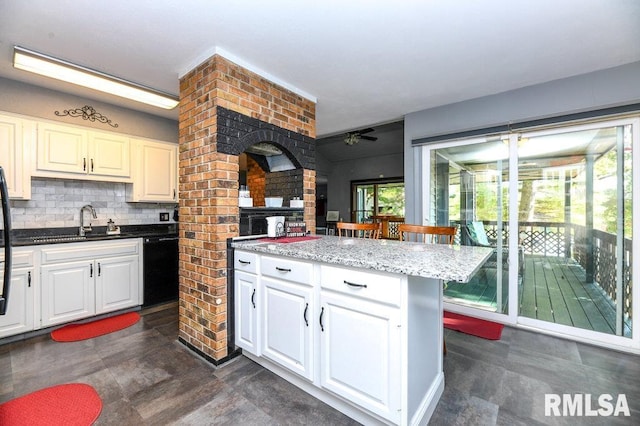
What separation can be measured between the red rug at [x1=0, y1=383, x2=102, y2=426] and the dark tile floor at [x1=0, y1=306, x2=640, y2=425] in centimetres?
6

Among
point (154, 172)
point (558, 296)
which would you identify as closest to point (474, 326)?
point (558, 296)

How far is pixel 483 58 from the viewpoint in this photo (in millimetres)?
2281

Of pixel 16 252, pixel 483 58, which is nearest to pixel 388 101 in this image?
pixel 483 58

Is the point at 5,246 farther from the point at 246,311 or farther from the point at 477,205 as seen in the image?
the point at 477,205

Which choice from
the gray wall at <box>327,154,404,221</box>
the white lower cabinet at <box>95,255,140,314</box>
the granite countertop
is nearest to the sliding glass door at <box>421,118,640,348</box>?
the granite countertop

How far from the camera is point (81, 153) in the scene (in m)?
2.99

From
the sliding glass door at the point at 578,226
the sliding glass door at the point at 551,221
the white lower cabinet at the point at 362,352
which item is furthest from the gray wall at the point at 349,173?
the white lower cabinet at the point at 362,352

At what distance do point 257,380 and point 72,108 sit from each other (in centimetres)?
334

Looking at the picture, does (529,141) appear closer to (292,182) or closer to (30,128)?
(292,182)

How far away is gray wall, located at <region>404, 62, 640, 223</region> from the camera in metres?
2.37

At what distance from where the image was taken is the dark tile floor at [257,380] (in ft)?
5.31

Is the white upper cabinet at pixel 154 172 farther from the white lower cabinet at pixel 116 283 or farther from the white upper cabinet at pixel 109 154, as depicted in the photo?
the white lower cabinet at pixel 116 283

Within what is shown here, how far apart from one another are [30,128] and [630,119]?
5.37 metres

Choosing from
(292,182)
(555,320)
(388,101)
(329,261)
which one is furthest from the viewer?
(388,101)
